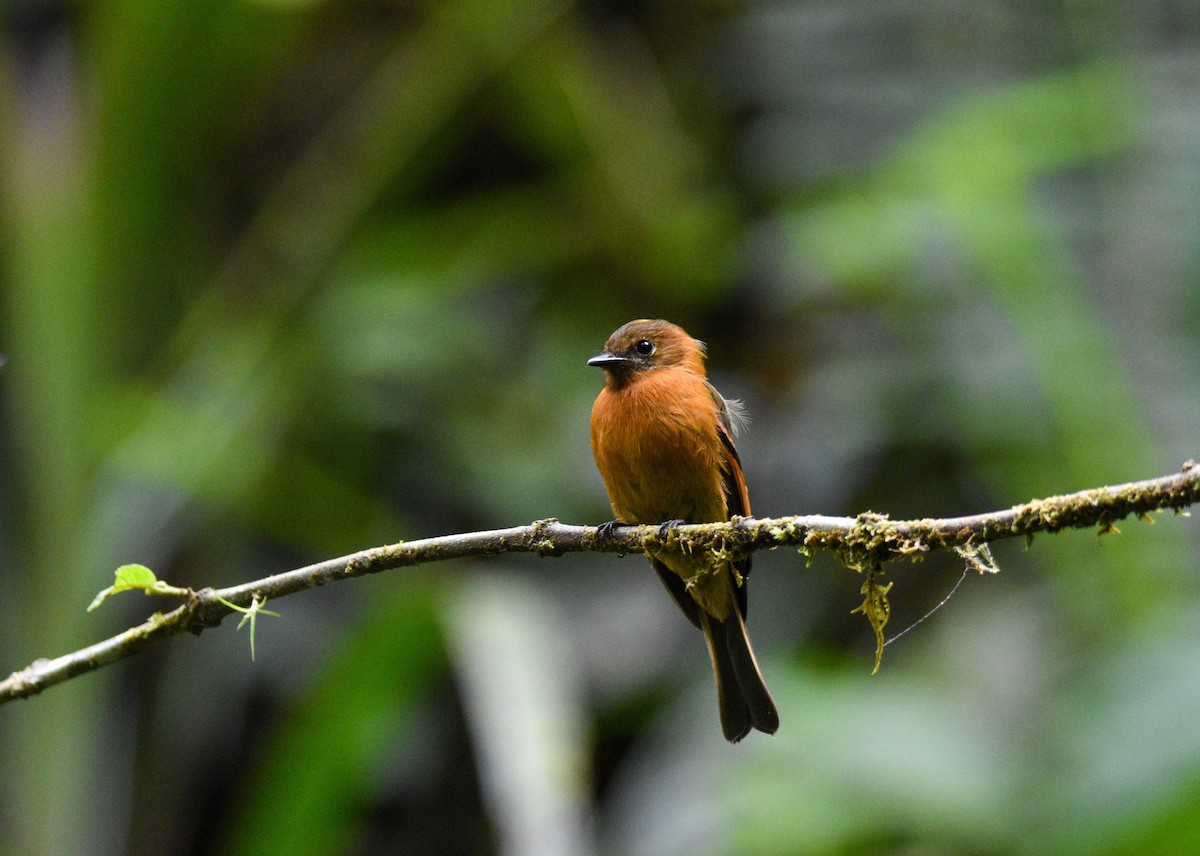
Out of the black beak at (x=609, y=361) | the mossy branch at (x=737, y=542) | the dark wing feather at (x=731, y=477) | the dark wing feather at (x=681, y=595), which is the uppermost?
the black beak at (x=609, y=361)

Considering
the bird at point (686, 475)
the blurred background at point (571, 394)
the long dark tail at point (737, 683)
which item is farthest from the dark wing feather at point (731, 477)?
the blurred background at point (571, 394)

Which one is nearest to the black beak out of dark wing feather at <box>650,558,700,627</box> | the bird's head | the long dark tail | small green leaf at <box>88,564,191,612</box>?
the bird's head

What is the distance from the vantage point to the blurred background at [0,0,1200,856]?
4.02m

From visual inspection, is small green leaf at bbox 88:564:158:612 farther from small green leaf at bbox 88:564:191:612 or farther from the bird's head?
the bird's head

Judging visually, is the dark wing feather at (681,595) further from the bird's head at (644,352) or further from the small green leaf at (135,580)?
the small green leaf at (135,580)

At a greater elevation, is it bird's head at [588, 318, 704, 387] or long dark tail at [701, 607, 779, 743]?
bird's head at [588, 318, 704, 387]

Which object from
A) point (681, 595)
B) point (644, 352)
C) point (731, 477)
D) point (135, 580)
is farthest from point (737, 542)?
point (644, 352)

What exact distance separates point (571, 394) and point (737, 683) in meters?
2.91

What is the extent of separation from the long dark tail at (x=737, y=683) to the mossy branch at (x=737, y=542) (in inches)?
47.0

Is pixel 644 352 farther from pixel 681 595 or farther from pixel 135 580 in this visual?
pixel 135 580

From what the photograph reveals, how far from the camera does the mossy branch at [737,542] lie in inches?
73.1

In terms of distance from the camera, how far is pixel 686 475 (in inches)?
137

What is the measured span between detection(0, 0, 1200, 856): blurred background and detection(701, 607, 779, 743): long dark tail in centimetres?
48

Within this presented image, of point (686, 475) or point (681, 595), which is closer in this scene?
point (686, 475)
